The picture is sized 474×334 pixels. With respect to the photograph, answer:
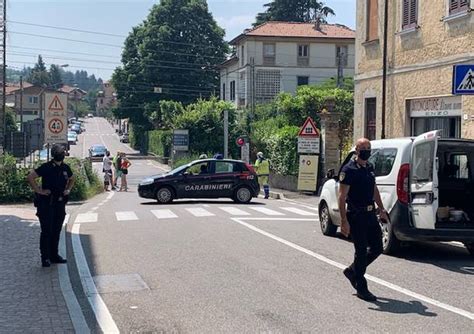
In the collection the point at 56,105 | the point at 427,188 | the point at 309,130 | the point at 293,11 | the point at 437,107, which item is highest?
the point at 293,11

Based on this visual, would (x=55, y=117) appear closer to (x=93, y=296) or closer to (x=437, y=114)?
(x=437, y=114)

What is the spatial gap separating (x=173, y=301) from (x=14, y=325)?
182 cm

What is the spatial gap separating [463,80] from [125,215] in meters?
9.88

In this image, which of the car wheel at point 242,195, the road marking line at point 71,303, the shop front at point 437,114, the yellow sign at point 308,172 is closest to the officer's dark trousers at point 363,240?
the road marking line at point 71,303

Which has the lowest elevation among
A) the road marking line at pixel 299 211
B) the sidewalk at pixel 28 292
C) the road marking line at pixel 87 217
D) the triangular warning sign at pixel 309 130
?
the road marking line at pixel 87 217

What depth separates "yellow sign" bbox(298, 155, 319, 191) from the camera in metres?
28.2

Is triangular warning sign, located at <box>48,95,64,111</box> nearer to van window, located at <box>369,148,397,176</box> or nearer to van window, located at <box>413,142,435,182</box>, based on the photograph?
van window, located at <box>369,148,397,176</box>

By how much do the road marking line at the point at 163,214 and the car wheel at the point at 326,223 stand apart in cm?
524

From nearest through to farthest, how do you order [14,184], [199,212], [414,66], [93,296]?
[93,296] < [199,212] < [414,66] < [14,184]

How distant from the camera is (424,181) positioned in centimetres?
1126

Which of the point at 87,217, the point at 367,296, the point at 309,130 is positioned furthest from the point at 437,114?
the point at 367,296

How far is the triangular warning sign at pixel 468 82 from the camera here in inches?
520

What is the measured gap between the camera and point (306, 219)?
18453 mm

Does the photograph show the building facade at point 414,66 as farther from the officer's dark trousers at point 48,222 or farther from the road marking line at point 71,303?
the road marking line at point 71,303
